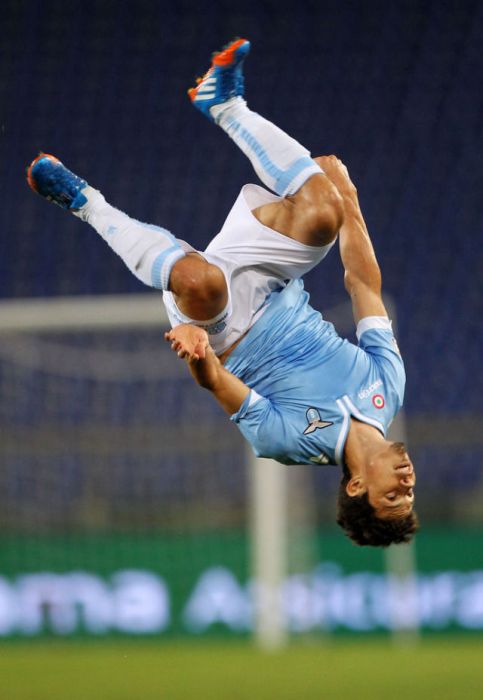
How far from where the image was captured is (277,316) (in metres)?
5.02

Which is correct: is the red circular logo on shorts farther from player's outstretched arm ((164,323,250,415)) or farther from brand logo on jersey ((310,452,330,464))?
player's outstretched arm ((164,323,250,415))

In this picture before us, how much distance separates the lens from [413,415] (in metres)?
14.8

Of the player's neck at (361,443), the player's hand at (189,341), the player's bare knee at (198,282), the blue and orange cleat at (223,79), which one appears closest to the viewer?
the player's hand at (189,341)

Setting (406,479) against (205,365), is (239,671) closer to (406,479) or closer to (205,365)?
(406,479)

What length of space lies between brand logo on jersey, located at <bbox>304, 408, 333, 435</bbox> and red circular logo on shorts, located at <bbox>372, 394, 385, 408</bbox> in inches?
8.7

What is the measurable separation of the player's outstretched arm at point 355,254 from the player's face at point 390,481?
2.20 ft

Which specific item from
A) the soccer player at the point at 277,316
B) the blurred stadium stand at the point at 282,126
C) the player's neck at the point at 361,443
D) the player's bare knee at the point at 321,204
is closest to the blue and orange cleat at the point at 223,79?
the soccer player at the point at 277,316

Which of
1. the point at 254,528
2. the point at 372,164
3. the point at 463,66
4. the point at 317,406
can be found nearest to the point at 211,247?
the point at 317,406

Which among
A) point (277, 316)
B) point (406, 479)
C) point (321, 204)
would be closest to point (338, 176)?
point (321, 204)

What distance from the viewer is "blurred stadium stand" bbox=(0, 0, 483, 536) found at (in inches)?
603

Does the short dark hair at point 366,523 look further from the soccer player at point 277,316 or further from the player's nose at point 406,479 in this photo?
the player's nose at point 406,479

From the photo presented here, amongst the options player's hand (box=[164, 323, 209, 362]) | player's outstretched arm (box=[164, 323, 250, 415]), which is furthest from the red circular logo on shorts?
player's hand (box=[164, 323, 209, 362])

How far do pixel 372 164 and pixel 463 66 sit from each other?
2.55 m

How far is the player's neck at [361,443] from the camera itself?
489 cm
